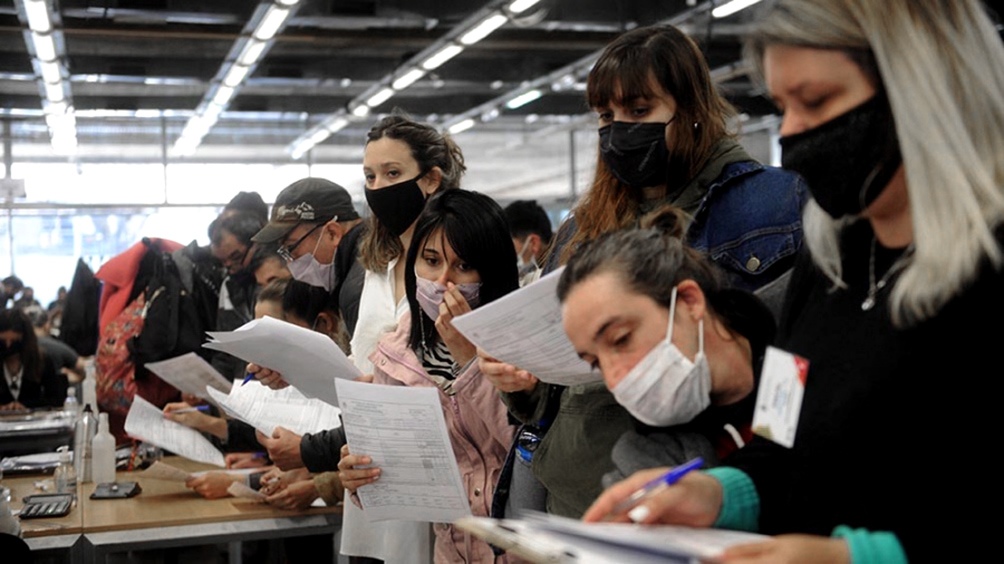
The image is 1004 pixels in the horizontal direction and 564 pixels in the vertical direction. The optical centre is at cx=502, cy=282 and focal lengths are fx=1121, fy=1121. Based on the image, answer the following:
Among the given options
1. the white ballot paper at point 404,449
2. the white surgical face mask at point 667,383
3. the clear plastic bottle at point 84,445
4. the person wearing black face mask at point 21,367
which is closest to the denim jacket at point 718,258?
the white surgical face mask at point 667,383

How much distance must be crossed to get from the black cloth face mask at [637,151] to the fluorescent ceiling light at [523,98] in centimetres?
1107

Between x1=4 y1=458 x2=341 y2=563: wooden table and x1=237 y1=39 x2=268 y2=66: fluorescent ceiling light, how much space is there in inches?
266

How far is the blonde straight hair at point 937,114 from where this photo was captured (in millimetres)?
1108

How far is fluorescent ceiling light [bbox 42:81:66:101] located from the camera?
38.6 ft

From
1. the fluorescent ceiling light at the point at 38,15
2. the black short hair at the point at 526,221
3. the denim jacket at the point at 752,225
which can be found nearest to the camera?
the denim jacket at the point at 752,225

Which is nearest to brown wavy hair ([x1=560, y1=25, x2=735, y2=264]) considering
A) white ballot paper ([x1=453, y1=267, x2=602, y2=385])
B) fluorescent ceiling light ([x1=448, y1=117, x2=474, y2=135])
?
white ballot paper ([x1=453, y1=267, x2=602, y2=385])

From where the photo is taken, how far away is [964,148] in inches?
44.6

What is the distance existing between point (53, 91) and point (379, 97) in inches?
138

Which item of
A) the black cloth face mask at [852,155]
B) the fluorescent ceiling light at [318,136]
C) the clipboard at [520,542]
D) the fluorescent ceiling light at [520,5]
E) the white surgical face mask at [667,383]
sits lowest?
the clipboard at [520,542]

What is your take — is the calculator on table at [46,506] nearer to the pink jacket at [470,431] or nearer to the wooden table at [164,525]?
the wooden table at [164,525]

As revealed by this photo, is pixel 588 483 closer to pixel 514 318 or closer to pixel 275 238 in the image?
pixel 514 318

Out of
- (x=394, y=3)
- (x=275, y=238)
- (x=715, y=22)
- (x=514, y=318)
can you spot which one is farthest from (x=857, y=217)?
(x=715, y=22)

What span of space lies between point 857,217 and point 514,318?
1.92 ft

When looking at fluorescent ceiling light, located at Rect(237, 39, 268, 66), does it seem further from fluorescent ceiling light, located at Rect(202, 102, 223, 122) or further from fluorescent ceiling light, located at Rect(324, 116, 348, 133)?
fluorescent ceiling light, located at Rect(324, 116, 348, 133)
